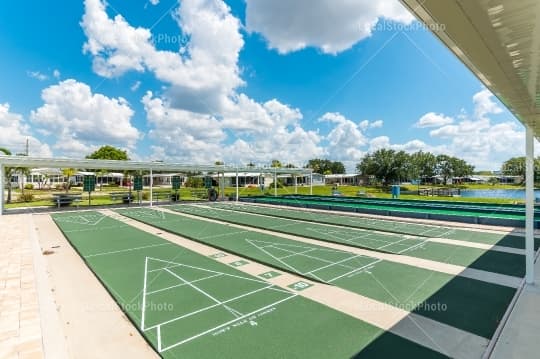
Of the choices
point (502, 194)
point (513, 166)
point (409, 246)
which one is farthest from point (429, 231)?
point (513, 166)

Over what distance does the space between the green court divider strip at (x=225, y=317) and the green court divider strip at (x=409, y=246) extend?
417cm

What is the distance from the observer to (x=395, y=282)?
5445mm

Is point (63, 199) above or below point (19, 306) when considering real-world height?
above

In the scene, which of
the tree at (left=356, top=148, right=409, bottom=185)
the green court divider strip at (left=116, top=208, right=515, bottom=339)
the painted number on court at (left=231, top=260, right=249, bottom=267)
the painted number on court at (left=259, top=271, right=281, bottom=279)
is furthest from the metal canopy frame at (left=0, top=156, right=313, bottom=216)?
the tree at (left=356, top=148, right=409, bottom=185)

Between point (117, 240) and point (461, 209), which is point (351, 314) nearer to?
point (117, 240)

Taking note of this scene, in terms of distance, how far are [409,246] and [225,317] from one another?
6.35 m

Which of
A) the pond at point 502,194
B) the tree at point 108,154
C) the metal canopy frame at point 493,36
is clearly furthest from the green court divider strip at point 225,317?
the tree at point 108,154

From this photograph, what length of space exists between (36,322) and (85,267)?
114 inches

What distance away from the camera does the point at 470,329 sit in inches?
147

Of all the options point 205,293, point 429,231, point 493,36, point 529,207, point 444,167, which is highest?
point 444,167

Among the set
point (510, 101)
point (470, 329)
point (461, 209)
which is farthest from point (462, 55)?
point (461, 209)

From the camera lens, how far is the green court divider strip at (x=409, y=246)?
647 cm

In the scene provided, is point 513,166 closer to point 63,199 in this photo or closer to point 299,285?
point 299,285

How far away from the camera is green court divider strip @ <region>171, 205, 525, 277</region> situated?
6473 mm
